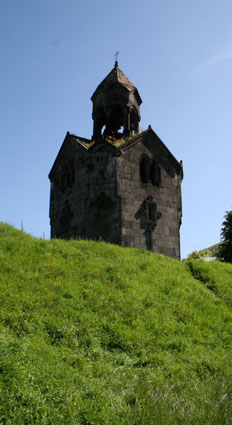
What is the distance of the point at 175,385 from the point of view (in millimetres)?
6926

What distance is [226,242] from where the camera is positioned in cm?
2847

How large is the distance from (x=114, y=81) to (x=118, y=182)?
584 cm

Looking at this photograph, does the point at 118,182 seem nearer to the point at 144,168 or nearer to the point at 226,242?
the point at 144,168

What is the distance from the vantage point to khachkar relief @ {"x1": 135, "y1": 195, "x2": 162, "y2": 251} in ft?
55.9

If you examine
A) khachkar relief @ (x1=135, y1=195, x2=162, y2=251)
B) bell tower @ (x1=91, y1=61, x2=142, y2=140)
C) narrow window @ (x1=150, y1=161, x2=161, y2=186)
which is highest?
bell tower @ (x1=91, y1=61, x2=142, y2=140)

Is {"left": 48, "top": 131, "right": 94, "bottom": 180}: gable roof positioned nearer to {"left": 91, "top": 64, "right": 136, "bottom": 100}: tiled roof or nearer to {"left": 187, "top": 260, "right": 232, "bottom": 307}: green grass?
{"left": 91, "top": 64, "right": 136, "bottom": 100}: tiled roof

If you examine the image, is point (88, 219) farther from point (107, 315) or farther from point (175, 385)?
point (175, 385)

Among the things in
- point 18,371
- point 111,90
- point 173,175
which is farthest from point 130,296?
point 111,90

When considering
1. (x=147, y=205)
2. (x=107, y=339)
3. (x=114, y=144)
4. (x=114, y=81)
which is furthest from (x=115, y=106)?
(x=107, y=339)

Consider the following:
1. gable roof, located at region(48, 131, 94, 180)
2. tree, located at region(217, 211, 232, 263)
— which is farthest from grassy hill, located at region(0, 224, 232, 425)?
tree, located at region(217, 211, 232, 263)

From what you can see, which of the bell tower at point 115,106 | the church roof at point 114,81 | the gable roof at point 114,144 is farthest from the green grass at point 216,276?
the church roof at point 114,81

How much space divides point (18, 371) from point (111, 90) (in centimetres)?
1593

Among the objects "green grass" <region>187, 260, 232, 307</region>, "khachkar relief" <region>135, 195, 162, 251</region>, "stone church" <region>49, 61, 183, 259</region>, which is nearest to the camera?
"green grass" <region>187, 260, 232, 307</region>

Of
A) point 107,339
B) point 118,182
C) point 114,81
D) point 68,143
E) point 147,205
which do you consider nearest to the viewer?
point 107,339
